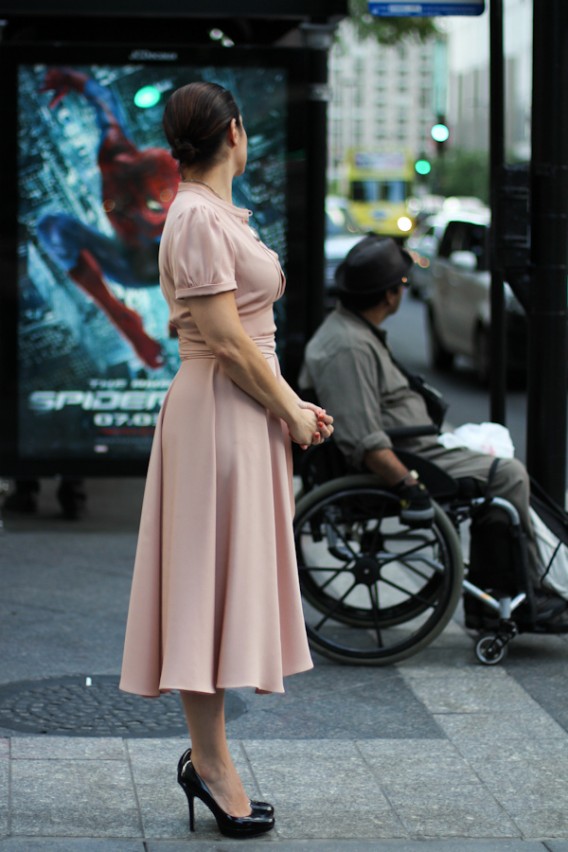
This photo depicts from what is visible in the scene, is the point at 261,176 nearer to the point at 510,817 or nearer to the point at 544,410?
the point at 544,410

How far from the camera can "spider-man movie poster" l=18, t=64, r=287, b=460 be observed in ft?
25.7

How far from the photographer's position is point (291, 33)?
8.77 m

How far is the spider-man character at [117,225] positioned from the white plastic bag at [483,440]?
263 centimetres

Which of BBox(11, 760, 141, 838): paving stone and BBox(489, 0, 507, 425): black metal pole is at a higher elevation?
BBox(489, 0, 507, 425): black metal pole

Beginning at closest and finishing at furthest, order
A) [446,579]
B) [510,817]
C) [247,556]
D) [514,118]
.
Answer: [247,556] → [510,817] → [446,579] → [514,118]

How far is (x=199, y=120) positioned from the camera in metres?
3.85

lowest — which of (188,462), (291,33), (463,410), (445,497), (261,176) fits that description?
(463,410)

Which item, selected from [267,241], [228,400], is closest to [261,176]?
[267,241]

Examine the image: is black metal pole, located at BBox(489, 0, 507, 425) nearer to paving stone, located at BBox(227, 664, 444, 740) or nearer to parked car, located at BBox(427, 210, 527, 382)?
paving stone, located at BBox(227, 664, 444, 740)

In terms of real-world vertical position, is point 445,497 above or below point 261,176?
below

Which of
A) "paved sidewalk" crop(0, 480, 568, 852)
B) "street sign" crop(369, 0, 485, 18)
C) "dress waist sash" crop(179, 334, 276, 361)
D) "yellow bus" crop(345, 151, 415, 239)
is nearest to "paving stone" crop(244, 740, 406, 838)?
"paved sidewalk" crop(0, 480, 568, 852)

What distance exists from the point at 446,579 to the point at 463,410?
8.78 m

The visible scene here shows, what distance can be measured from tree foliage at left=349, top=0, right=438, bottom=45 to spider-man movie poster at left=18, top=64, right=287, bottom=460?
602 inches

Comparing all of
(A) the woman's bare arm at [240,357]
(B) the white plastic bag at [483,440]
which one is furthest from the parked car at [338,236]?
(A) the woman's bare arm at [240,357]
